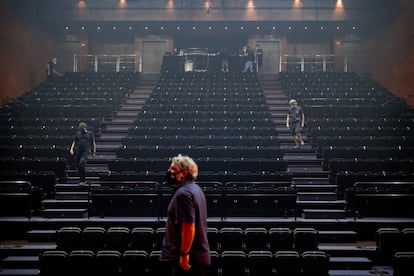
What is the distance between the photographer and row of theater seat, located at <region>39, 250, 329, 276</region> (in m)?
5.96

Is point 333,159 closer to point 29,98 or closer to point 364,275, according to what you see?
point 364,275

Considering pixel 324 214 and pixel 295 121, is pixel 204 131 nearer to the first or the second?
pixel 295 121

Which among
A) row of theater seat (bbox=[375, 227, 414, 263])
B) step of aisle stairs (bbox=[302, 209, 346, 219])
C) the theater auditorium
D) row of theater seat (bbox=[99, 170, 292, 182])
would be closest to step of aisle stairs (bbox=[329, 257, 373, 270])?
the theater auditorium

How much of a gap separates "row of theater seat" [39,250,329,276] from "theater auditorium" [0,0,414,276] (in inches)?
Result: 0.6

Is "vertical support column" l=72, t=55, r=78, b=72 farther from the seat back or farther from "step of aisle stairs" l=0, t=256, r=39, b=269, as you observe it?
the seat back

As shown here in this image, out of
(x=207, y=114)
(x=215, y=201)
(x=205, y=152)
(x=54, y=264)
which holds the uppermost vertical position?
(x=207, y=114)

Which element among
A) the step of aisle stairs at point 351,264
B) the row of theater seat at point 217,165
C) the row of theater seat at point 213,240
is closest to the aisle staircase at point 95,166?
the row of theater seat at point 217,165

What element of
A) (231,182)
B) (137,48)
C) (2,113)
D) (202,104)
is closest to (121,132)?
(202,104)

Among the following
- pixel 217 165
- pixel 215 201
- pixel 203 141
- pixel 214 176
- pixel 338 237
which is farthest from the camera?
pixel 203 141

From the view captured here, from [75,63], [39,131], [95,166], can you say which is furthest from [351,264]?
[75,63]

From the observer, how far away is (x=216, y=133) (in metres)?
12.5

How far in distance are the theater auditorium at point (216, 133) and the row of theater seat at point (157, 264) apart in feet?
0.05

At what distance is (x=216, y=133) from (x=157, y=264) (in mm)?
6738

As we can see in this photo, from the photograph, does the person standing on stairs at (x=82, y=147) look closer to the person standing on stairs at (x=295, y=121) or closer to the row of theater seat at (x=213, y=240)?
the row of theater seat at (x=213, y=240)
